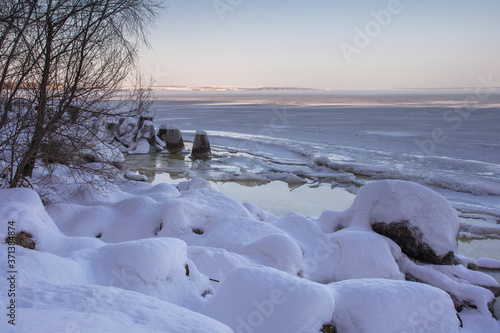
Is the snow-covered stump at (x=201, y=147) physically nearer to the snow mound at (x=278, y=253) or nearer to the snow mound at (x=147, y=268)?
the snow mound at (x=278, y=253)

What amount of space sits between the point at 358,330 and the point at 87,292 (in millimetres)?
1948

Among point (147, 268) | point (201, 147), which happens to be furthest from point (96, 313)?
point (201, 147)

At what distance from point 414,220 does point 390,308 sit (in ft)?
10.1

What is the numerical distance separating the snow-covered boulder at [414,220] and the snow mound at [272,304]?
3.18 metres

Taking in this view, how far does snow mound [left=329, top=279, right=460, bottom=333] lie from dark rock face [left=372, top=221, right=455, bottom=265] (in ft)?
7.82

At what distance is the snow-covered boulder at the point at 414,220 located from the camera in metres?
5.54

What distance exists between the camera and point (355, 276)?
493cm

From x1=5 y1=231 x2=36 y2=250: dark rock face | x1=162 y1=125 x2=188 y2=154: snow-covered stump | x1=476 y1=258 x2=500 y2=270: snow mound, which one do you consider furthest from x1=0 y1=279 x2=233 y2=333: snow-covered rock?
x1=162 y1=125 x2=188 y2=154: snow-covered stump

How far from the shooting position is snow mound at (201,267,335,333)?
108 inches

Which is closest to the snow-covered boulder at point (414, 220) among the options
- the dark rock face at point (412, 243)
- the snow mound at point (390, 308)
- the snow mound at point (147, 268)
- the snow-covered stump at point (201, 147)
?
the dark rock face at point (412, 243)

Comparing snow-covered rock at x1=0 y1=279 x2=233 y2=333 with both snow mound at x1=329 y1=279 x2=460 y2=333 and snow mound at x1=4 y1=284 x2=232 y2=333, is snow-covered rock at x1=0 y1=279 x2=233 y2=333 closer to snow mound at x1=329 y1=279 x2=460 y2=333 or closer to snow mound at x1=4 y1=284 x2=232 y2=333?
snow mound at x1=4 y1=284 x2=232 y2=333

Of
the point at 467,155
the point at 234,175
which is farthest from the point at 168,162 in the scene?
the point at 467,155

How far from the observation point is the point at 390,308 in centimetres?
295

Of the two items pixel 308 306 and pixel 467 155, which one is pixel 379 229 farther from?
pixel 467 155
